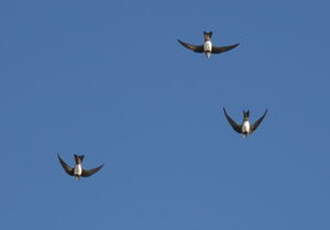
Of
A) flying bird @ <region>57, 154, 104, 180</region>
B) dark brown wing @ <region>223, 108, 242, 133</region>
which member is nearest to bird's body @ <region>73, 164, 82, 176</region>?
flying bird @ <region>57, 154, 104, 180</region>

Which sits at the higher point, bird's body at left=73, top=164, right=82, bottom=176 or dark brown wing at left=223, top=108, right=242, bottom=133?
dark brown wing at left=223, top=108, right=242, bottom=133

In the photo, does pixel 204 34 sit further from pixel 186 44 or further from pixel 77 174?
pixel 77 174

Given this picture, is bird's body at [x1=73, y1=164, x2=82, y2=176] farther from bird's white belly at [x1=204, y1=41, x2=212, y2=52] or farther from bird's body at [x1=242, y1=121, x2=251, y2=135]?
bird's white belly at [x1=204, y1=41, x2=212, y2=52]

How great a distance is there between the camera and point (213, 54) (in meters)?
112

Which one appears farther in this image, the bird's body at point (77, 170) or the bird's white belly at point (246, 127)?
the bird's body at point (77, 170)

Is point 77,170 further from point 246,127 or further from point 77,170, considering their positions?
point 246,127

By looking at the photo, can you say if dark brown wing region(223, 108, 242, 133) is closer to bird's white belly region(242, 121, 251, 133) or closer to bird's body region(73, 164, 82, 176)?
bird's white belly region(242, 121, 251, 133)

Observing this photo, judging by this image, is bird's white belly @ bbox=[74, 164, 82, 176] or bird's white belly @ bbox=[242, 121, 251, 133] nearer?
bird's white belly @ bbox=[242, 121, 251, 133]

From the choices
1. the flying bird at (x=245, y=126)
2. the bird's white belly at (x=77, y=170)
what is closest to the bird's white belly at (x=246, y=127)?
the flying bird at (x=245, y=126)

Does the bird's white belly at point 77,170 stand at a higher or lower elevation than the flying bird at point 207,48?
lower

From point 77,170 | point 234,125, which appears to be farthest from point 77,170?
point 234,125

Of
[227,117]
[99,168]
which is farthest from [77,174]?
[227,117]

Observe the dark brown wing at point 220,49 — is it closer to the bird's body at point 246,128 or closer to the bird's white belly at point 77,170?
the bird's body at point 246,128

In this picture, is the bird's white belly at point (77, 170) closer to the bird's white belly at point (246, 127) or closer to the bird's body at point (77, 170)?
the bird's body at point (77, 170)
